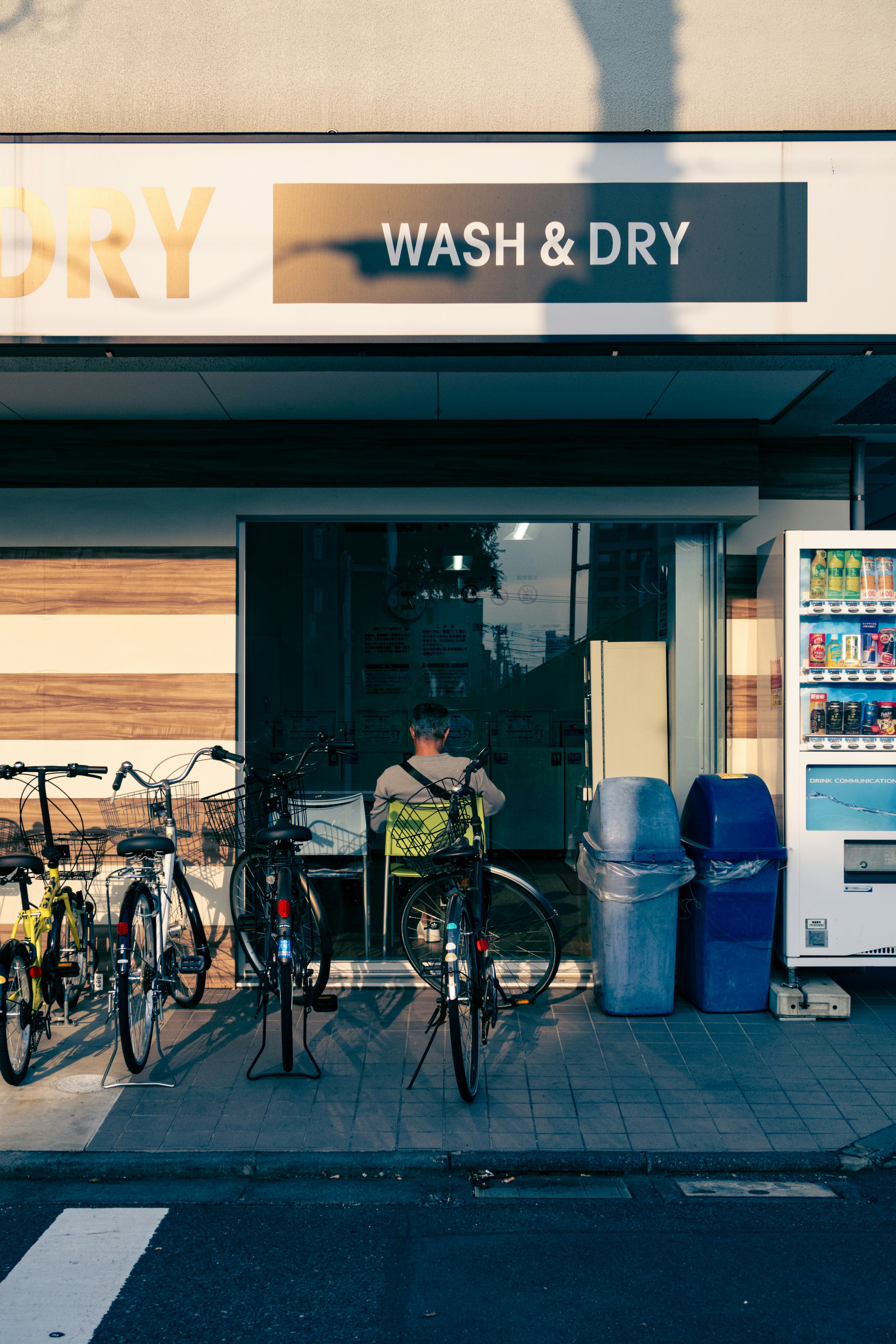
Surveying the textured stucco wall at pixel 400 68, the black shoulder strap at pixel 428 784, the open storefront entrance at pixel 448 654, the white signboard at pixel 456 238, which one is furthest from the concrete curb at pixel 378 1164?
the textured stucco wall at pixel 400 68

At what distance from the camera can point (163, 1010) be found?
16.9 ft

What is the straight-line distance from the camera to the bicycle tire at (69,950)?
4.65 meters

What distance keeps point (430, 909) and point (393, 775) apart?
0.94 m

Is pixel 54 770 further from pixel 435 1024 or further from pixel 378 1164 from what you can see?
pixel 378 1164

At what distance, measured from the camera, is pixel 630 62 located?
4.93 metres

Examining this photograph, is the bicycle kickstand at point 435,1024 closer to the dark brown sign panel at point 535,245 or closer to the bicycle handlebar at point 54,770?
the bicycle handlebar at point 54,770

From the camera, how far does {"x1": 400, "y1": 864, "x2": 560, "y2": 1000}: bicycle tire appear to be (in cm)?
471

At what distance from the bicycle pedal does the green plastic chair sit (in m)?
1.24

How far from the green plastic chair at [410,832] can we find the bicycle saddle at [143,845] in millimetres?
1512

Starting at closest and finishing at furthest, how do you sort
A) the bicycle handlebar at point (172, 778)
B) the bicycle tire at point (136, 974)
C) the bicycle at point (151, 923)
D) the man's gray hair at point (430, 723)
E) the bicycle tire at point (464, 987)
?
the bicycle tire at point (464, 987), the bicycle tire at point (136, 974), the bicycle at point (151, 923), the bicycle handlebar at point (172, 778), the man's gray hair at point (430, 723)

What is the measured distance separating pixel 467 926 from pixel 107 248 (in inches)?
144

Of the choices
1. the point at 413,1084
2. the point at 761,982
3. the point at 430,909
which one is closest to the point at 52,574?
the point at 430,909

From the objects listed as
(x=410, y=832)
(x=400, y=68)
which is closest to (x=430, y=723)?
(x=410, y=832)

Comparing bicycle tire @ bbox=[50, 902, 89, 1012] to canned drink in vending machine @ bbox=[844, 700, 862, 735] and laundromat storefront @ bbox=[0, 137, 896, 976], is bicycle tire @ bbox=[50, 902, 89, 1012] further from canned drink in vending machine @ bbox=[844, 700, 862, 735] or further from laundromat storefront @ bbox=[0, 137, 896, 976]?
canned drink in vending machine @ bbox=[844, 700, 862, 735]
